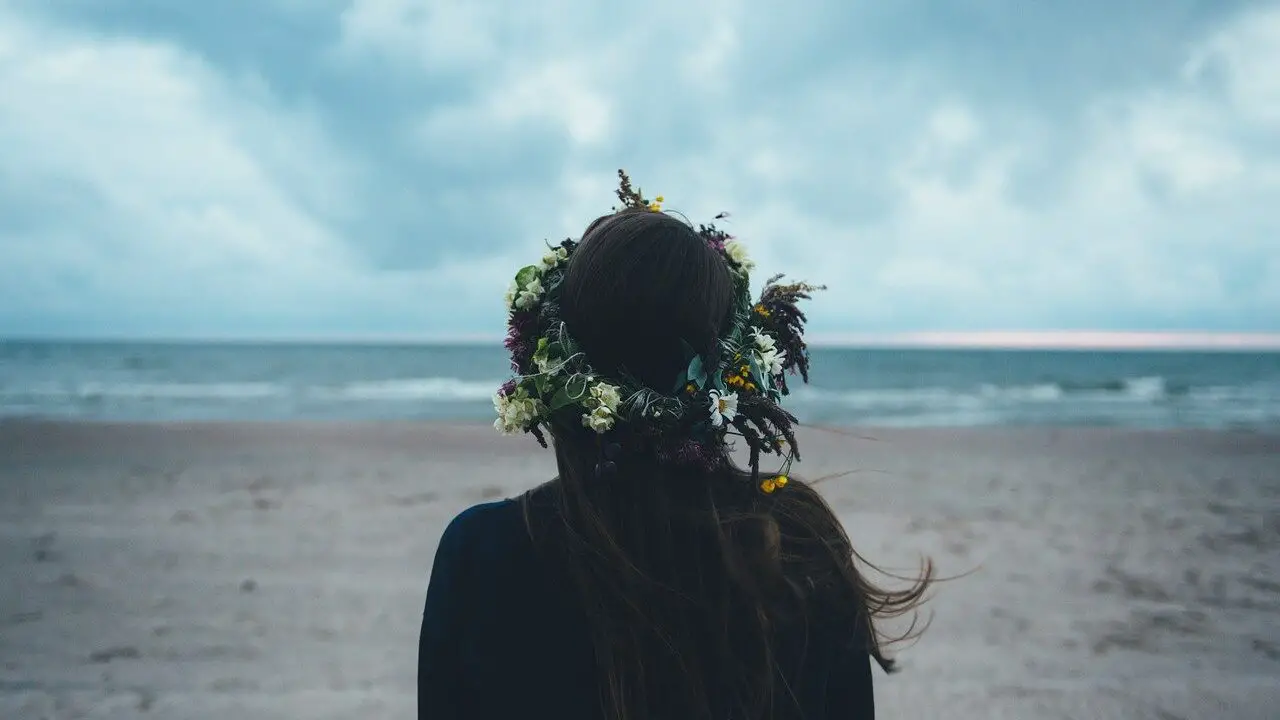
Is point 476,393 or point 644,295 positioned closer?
point 644,295

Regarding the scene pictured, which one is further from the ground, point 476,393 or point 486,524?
point 486,524

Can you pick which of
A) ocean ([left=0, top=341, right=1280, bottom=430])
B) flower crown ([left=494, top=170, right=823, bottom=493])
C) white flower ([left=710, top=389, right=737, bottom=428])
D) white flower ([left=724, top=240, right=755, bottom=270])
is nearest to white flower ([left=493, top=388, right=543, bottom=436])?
flower crown ([left=494, top=170, right=823, bottom=493])

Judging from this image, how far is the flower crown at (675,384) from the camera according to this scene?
3.87ft

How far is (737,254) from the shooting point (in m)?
1.46

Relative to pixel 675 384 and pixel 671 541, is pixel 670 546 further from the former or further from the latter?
pixel 675 384

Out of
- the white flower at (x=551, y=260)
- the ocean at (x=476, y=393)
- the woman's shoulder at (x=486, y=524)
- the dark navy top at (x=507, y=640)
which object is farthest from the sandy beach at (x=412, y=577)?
the ocean at (x=476, y=393)

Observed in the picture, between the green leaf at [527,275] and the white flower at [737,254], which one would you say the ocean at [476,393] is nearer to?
the white flower at [737,254]

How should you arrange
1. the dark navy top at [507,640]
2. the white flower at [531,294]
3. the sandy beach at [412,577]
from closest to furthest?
the dark navy top at [507,640] → the white flower at [531,294] → the sandy beach at [412,577]

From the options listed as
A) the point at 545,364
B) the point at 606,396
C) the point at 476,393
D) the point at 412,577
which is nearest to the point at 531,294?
the point at 545,364

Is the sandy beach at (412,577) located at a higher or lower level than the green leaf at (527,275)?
lower

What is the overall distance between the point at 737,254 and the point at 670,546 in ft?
1.74

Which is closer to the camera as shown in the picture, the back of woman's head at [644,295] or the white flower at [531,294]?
the back of woman's head at [644,295]

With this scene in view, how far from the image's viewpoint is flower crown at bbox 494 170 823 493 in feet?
3.87

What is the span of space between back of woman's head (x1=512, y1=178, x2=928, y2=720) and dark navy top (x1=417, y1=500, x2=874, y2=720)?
0.03 meters
